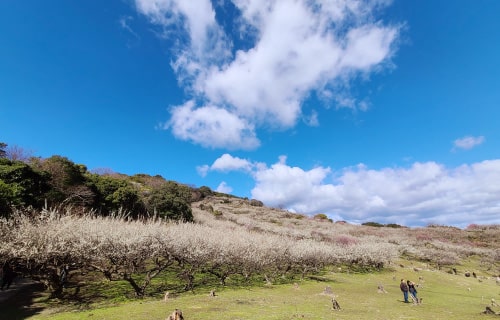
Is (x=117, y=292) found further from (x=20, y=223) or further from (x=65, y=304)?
(x=20, y=223)

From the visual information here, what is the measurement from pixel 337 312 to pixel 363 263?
86.3ft

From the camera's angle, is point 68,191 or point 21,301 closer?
point 21,301

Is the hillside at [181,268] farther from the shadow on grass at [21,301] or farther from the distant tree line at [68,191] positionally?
the distant tree line at [68,191]

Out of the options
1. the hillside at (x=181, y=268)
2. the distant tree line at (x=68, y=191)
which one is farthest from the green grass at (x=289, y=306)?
the distant tree line at (x=68, y=191)

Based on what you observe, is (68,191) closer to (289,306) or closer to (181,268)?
(181,268)

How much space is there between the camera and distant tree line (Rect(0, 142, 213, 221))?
23531 millimetres

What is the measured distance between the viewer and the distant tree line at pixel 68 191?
2353 cm

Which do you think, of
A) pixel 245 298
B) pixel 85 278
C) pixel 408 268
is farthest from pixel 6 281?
pixel 408 268

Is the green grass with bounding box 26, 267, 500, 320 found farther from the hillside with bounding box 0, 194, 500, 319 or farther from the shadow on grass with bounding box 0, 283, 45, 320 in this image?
the shadow on grass with bounding box 0, 283, 45, 320

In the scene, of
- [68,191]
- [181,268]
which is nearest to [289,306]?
[181,268]

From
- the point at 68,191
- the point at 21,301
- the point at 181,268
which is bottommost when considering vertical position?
the point at 21,301

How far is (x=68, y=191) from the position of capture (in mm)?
32562

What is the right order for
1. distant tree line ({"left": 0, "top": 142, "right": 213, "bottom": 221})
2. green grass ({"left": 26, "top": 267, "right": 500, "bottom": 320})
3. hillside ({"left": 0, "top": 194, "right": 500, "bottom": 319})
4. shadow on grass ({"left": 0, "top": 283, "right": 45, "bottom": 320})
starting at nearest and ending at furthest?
green grass ({"left": 26, "top": 267, "right": 500, "bottom": 320}), shadow on grass ({"left": 0, "top": 283, "right": 45, "bottom": 320}), hillside ({"left": 0, "top": 194, "right": 500, "bottom": 319}), distant tree line ({"left": 0, "top": 142, "right": 213, "bottom": 221})

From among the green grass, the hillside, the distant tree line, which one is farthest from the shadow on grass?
the distant tree line
